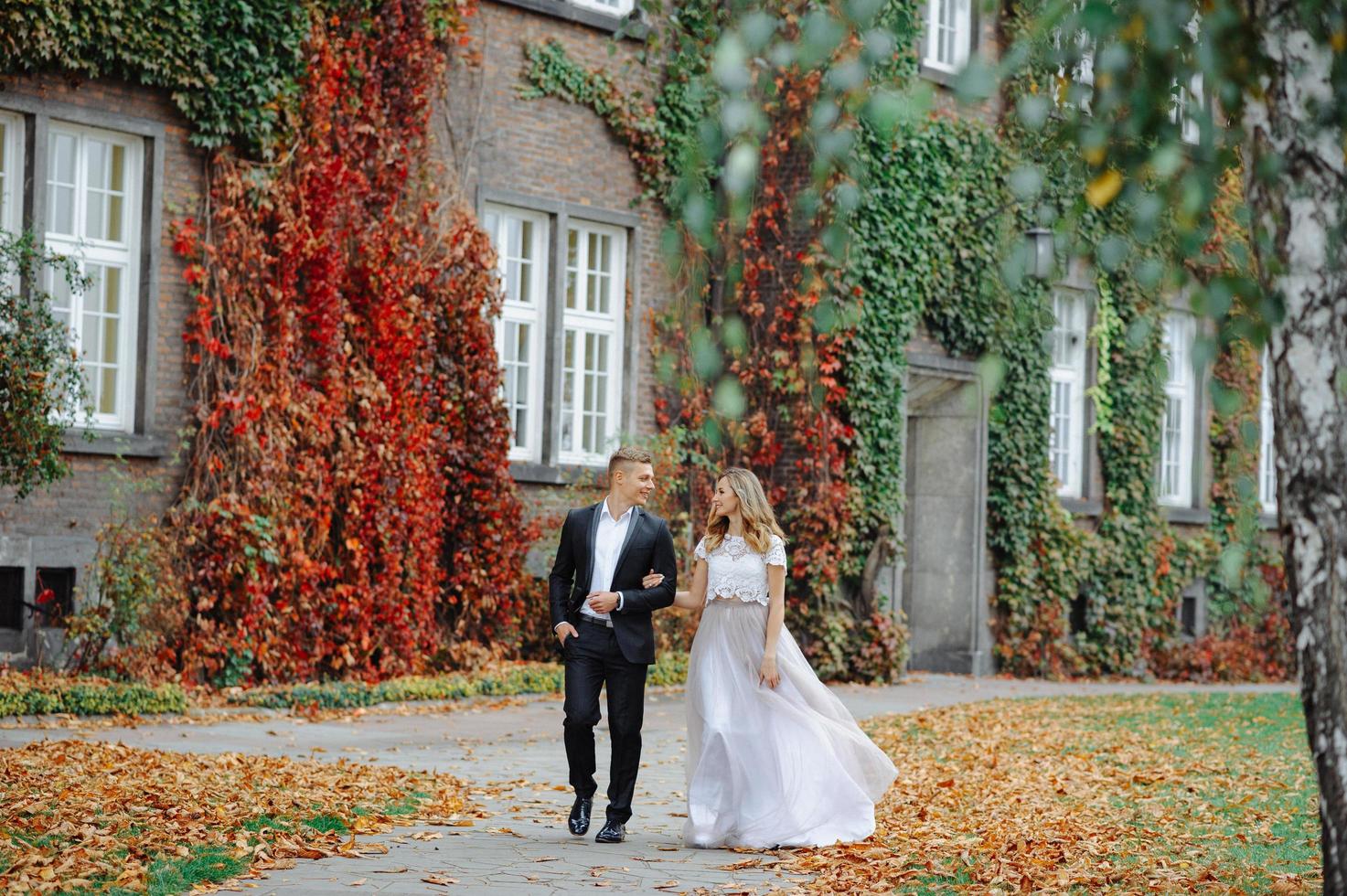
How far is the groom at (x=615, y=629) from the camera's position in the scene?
358 inches

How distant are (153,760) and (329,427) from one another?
18.1ft

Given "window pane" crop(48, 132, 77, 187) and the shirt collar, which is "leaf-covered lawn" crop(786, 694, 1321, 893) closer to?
the shirt collar

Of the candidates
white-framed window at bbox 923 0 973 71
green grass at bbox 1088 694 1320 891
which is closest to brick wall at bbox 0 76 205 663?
green grass at bbox 1088 694 1320 891

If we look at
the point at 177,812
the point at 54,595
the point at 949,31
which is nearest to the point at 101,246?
the point at 54,595

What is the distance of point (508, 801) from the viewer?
10.4 metres

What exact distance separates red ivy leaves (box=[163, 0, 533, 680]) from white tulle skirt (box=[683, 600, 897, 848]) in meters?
6.75

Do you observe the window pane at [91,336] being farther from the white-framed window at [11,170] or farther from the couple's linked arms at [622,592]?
the couple's linked arms at [622,592]

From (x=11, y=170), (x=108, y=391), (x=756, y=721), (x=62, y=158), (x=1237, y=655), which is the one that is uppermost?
(x=62, y=158)

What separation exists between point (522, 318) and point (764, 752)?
9780mm

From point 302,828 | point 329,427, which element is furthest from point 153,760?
point 329,427

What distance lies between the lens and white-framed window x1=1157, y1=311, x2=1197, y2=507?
1034 inches

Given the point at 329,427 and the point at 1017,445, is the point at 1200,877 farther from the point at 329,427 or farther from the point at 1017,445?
the point at 1017,445

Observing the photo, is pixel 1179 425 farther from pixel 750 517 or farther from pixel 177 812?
pixel 177 812

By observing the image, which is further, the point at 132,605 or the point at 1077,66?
the point at 132,605
